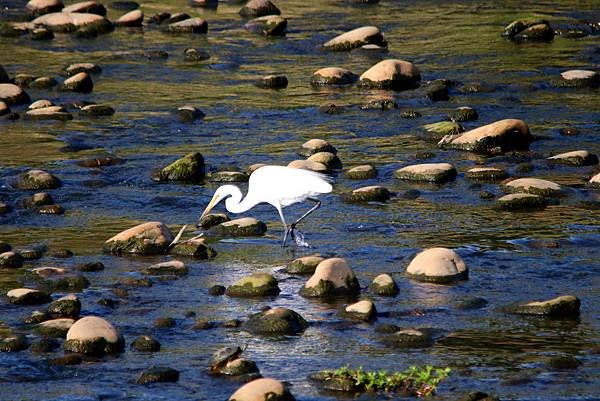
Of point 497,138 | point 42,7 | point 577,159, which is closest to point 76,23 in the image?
point 42,7

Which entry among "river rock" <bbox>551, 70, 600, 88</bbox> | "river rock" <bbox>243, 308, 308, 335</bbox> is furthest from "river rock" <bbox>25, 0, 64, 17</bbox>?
"river rock" <bbox>243, 308, 308, 335</bbox>

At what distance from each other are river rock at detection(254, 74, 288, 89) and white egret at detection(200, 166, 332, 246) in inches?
216

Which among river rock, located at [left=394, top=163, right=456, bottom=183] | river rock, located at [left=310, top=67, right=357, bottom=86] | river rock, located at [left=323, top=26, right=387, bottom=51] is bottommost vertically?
river rock, located at [left=394, top=163, right=456, bottom=183]

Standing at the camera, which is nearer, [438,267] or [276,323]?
[276,323]

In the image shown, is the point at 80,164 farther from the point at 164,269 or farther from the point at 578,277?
the point at 578,277

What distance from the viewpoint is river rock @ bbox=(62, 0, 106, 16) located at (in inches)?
841

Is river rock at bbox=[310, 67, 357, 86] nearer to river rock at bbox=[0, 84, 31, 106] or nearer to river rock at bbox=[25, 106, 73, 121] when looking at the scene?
river rock at bbox=[25, 106, 73, 121]

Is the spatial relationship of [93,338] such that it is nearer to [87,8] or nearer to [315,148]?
[315,148]

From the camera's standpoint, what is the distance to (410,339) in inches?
312

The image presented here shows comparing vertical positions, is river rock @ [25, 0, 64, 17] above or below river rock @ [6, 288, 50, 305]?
above

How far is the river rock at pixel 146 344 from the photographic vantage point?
791cm

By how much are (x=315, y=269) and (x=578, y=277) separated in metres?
1.91

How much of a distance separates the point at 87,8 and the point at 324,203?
11003 millimetres

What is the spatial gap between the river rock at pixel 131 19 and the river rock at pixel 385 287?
42.3 feet
